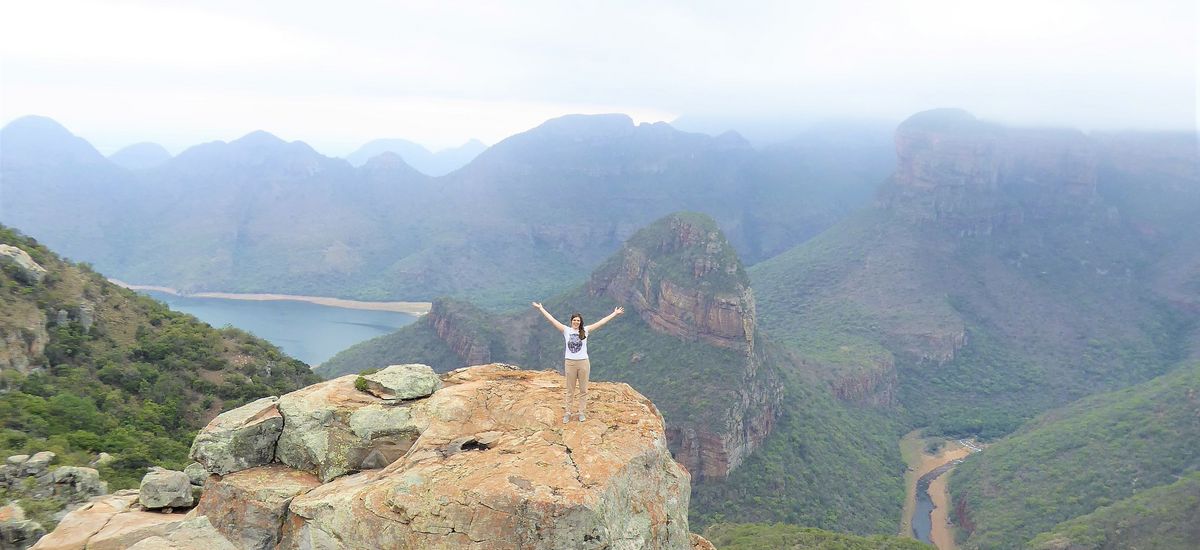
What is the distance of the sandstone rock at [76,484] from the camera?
18672 millimetres

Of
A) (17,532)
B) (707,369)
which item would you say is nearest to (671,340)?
(707,369)

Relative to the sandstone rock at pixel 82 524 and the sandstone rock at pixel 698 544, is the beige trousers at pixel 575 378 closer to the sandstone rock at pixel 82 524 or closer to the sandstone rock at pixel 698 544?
the sandstone rock at pixel 698 544

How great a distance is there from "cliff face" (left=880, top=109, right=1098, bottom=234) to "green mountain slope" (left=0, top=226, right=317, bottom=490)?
467 ft

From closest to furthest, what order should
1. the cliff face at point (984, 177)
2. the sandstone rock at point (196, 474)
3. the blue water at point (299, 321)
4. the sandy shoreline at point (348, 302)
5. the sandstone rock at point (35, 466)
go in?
1. the sandstone rock at point (196, 474)
2. the sandstone rock at point (35, 466)
3. the cliff face at point (984, 177)
4. the blue water at point (299, 321)
5. the sandy shoreline at point (348, 302)

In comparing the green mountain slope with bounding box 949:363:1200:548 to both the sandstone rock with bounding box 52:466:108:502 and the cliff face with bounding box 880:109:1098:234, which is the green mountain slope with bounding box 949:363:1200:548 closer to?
the sandstone rock with bounding box 52:466:108:502

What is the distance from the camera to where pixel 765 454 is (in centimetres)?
6994

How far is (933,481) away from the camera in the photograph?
3091 inches

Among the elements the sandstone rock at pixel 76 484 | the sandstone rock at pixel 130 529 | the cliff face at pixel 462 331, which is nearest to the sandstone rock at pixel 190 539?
the sandstone rock at pixel 130 529

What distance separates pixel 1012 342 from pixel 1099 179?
7033 cm

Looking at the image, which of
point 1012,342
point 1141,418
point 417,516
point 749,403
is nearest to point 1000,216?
point 1012,342

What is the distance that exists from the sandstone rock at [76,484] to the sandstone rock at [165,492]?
5390 mm

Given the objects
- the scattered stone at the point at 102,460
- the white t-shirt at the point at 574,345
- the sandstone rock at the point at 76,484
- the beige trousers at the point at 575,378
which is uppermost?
the white t-shirt at the point at 574,345

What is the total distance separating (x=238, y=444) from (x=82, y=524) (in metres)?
3.42

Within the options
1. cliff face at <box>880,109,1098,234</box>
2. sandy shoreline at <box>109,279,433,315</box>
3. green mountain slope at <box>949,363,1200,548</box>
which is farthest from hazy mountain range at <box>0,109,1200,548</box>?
sandy shoreline at <box>109,279,433,315</box>
